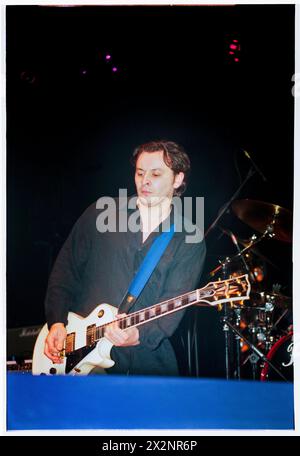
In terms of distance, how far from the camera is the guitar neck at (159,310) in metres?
3.17

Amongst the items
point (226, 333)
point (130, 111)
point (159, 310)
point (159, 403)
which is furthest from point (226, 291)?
point (130, 111)

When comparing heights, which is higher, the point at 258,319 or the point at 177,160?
the point at 177,160

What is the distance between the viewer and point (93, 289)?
3326 mm

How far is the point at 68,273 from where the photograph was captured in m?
3.39

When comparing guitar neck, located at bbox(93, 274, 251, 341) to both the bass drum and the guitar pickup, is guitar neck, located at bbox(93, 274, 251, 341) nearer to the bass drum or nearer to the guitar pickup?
the guitar pickup

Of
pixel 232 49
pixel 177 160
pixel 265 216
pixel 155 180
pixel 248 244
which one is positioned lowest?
pixel 248 244

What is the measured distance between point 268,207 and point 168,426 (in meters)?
1.33

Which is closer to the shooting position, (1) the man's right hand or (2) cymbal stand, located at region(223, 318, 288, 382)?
(2) cymbal stand, located at region(223, 318, 288, 382)

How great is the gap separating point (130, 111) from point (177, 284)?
108 centimetres

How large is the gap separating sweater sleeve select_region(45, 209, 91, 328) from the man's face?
1.24ft

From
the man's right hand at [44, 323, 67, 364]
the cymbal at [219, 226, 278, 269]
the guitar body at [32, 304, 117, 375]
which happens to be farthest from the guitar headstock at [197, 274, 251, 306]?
the man's right hand at [44, 323, 67, 364]

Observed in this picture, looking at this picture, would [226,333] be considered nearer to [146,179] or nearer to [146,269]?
[146,269]

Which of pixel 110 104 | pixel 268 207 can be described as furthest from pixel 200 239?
pixel 110 104

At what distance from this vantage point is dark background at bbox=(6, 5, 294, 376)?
3.33 m
